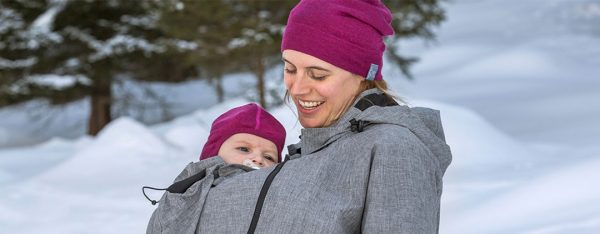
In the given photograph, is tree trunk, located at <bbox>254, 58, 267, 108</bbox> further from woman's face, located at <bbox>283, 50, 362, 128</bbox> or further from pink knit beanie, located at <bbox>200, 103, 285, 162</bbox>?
woman's face, located at <bbox>283, 50, 362, 128</bbox>

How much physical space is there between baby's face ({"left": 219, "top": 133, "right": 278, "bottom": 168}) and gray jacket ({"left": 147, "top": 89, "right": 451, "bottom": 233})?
0.34 m

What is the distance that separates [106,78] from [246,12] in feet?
12.7

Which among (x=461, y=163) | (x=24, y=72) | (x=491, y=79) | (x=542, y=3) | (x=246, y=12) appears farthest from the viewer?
(x=542, y=3)

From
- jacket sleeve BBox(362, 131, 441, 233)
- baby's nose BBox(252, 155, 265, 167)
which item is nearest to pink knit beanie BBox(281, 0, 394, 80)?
jacket sleeve BBox(362, 131, 441, 233)

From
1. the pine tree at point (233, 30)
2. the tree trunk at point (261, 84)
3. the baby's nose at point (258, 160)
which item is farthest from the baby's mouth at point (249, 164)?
the tree trunk at point (261, 84)

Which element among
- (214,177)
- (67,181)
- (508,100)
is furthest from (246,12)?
(214,177)

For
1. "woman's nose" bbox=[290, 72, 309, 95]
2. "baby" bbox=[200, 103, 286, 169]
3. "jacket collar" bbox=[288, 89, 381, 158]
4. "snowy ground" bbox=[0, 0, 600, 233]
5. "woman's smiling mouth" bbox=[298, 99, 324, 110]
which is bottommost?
"jacket collar" bbox=[288, 89, 381, 158]

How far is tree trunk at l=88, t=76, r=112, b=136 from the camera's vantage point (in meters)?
17.5

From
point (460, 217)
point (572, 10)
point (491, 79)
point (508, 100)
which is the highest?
point (572, 10)

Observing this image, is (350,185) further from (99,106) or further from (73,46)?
(99,106)

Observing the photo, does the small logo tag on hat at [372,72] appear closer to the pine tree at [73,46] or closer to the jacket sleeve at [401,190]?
the jacket sleeve at [401,190]

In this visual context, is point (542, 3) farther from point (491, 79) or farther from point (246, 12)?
point (246, 12)

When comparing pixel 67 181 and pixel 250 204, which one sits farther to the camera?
pixel 67 181

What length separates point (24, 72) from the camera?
1658cm
